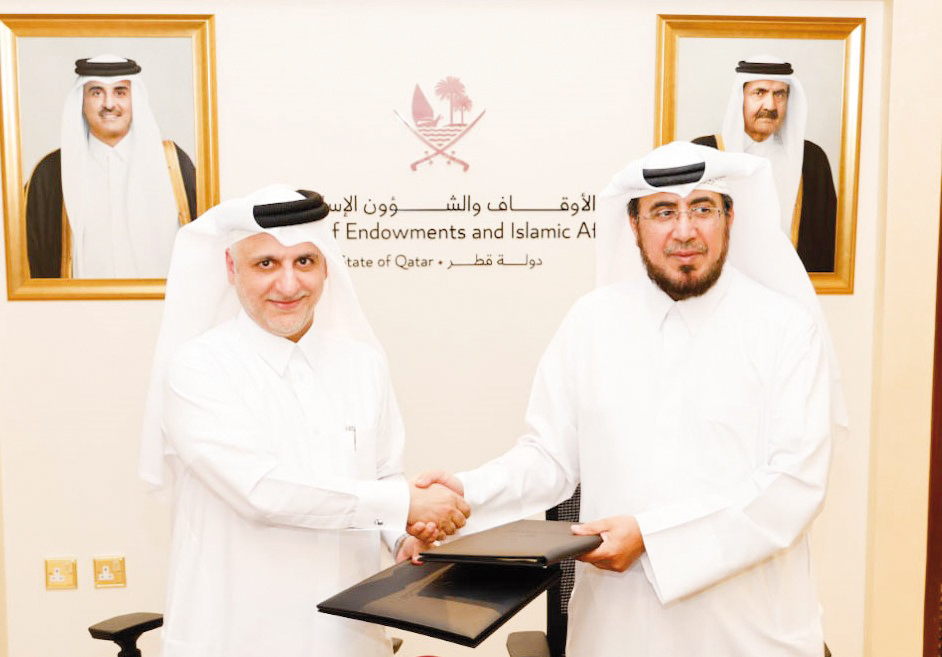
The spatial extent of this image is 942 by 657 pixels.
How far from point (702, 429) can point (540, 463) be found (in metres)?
0.47

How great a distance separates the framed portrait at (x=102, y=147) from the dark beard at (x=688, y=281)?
1851 mm

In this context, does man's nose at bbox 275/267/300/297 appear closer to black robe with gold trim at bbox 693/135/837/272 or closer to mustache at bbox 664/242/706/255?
mustache at bbox 664/242/706/255

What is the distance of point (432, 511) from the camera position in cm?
222

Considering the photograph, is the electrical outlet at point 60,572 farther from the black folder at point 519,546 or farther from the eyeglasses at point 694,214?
the eyeglasses at point 694,214

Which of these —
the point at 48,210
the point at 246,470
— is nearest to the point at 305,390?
the point at 246,470

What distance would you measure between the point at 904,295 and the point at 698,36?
1339 millimetres

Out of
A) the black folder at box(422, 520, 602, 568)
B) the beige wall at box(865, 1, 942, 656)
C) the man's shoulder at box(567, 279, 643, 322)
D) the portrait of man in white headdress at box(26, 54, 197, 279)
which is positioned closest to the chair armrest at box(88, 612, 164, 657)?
the black folder at box(422, 520, 602, 568)

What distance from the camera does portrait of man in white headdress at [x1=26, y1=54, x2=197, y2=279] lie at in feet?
10.4

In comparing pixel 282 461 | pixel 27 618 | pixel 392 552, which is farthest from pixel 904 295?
pixel 27 618

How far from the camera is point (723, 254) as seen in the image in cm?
217

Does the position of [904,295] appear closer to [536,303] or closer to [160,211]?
[536,303]

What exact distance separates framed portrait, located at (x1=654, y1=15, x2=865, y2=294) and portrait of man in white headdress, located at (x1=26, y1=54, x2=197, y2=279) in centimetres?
195

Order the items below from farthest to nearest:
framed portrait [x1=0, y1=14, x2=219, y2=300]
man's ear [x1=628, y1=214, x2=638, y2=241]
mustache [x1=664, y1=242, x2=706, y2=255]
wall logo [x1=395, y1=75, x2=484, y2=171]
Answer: wall logo [x1=395, y1=75, x2=484, y2=171]
framed portrait [x1=0, y1=14, x2=219, y2=300]
man's ear [x1=628, y1=214, x2=638, y2=241]
mustache [x1=664, y1=242, x2=706, y2=255]

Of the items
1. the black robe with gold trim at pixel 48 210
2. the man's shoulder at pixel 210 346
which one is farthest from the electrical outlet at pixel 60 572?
the man's shoulder at pixel 210 346
